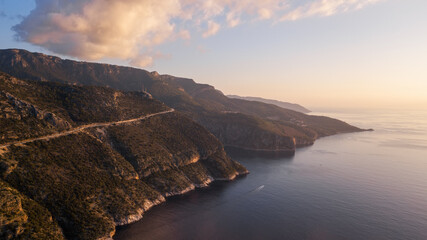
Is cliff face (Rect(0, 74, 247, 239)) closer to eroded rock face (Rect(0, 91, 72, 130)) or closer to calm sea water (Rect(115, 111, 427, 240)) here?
eroded rock face (Rect(0, 91, 72, 130))

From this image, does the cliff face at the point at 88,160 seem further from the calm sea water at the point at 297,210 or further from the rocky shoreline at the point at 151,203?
the calm sea water at the point at 297,210

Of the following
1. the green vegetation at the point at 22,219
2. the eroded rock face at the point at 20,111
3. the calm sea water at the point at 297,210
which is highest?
the eroded rock face at the point at 20,111

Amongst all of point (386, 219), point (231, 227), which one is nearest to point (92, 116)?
point (231, 227)

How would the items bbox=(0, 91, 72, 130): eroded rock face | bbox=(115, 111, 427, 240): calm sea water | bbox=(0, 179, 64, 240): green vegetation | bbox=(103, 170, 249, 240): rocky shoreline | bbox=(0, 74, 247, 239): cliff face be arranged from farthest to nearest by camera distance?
bbox=(0, 91, 72, 130): eroded rock face, bbox=(115, 111, 427, 240): calm sea water, bbox=(103, 170, 249, 240): rocky shoreline, bbox=(0, 74, 247, 239): cliff face, bbox=(0, 179, 64, 240): green vegetation

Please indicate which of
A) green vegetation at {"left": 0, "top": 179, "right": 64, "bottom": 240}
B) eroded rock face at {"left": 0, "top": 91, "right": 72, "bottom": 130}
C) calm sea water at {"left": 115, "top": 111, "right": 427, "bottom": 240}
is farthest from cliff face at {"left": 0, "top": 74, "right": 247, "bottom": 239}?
calm sea water at {"left": 115, "top": 111, "right": 427, "bottom": 240}

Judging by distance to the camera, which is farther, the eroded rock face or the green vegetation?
the eroded rock face

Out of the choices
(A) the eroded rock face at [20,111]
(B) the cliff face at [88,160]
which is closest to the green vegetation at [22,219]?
(B) the cliff face at [88,160]

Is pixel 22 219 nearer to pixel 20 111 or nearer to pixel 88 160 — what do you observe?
pixel 88 160

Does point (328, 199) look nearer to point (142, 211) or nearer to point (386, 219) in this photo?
point (386, 219)

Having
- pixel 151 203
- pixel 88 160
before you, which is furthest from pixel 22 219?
pixel 151 203
